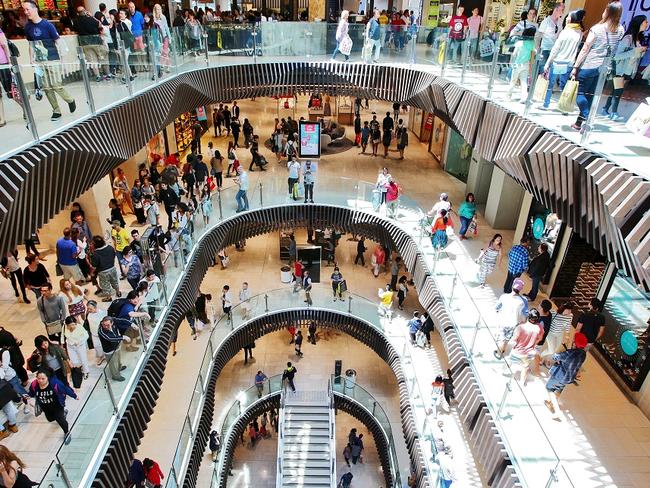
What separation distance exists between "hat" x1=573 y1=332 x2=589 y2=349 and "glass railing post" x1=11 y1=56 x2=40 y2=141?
9.15 metres

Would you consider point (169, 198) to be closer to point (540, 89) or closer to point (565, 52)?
point (540, 89)

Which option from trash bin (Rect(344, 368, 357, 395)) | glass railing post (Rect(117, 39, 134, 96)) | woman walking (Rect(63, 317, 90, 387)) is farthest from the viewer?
trash bin (Rect(344, 368, 357, 395))

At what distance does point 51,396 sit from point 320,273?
14.0 m

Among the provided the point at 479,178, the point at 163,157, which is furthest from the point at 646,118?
the point at 163,157

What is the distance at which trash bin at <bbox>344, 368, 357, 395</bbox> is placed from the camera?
1690cm

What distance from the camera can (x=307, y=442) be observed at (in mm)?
17109

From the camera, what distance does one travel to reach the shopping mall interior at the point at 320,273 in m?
6.88

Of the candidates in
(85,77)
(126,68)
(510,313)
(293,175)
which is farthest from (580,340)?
(293,175)

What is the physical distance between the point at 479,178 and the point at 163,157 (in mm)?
12189

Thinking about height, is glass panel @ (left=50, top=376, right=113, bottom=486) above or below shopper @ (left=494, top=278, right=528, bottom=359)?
below

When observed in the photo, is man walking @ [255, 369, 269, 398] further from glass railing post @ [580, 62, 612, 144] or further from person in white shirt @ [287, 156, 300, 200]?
glass railing post @ [580, 62, 612, 144]

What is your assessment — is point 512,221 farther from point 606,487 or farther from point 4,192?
point 4,192

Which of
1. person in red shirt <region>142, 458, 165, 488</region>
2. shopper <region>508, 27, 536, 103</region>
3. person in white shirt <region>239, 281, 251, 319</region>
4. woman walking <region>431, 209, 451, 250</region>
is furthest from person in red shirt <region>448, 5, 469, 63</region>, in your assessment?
person in red shirt <region>142, 458, 165, 488</region>

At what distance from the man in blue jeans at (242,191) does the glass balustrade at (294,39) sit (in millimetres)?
3607
